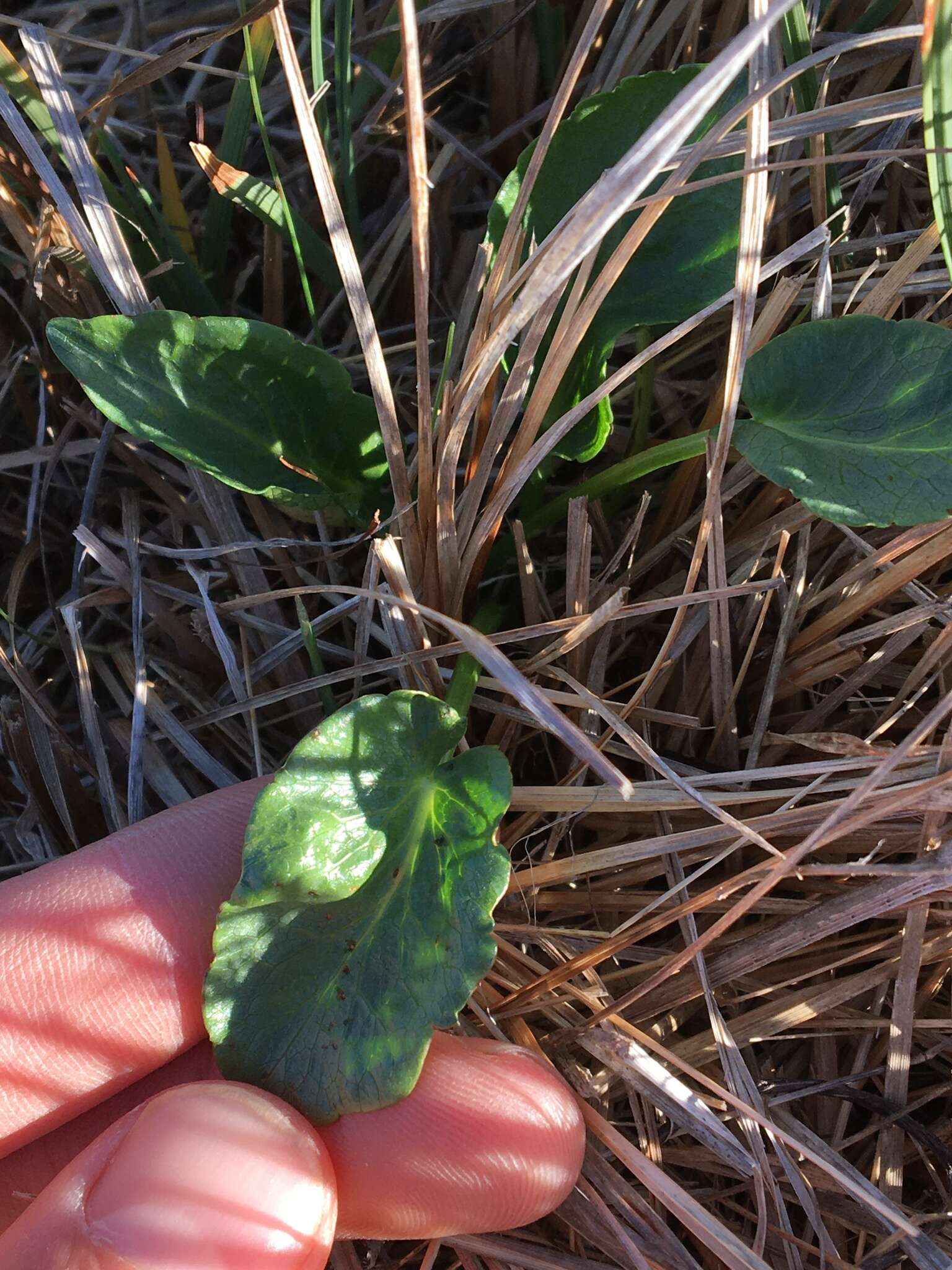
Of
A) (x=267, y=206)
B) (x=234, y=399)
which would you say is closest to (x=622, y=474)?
(x=234, y=399)

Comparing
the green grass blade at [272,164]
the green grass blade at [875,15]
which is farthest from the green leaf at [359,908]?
the green grass blade at [875,15]

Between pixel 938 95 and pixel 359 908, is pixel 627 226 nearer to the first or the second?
pixel 938 95

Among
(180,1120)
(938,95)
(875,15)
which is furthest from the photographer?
(875,15)

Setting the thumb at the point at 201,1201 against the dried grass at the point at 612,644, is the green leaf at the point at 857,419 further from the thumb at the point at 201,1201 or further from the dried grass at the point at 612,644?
the thumb at the point at 201,1201

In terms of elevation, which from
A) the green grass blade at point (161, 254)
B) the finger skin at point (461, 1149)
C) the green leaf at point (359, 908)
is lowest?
the finger skin at point (461, 1149)

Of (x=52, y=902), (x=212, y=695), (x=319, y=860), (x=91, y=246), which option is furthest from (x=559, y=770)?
(x=91, y=246)

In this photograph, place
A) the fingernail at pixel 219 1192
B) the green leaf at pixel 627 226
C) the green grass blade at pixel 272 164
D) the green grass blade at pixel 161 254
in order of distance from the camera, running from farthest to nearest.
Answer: the green grass blade at pixel 161 254 → the green grass blade at pixel 272 164 → the green leaf at pixel 627 226 → the fingernail at pixel 219 1192

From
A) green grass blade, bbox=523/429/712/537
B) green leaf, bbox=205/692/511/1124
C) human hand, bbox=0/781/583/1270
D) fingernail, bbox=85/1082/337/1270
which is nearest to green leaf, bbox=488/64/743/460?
green grass blade, bbox=523/429/712/537

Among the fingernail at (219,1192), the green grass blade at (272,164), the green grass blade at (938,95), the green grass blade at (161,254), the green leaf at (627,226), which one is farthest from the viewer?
the green grass blade at (161,254)
